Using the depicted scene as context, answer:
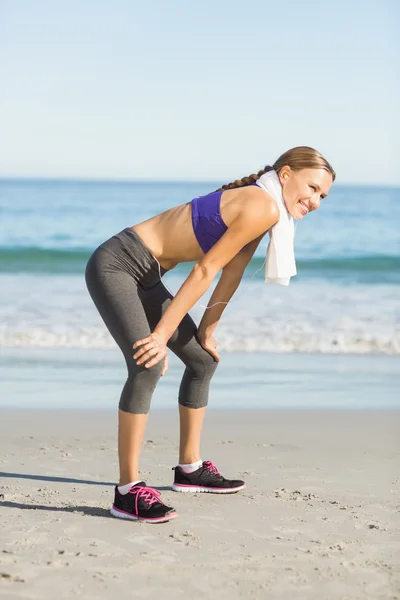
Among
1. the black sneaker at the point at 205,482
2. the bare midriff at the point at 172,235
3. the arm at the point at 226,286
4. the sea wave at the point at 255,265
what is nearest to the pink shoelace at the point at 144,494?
the black sneaker at the point at 205,482

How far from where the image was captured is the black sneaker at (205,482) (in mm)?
4203

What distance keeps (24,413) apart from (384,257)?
17537 mm

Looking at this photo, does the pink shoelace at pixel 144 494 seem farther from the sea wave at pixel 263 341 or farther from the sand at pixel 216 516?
the sea wave at pixel 263 341

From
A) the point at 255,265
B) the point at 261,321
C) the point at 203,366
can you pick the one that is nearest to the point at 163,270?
the point at 203,366

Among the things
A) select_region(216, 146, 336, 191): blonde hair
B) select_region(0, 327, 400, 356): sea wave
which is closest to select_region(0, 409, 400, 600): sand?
select_region(216, 146, 336, 191): blonde hair

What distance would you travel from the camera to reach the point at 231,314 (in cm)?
1105

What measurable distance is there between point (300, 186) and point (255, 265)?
57.1 feet

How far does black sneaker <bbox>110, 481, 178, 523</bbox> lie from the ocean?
1067 mm

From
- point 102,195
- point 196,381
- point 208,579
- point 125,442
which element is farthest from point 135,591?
point 102,195

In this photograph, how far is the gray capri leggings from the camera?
147 inches

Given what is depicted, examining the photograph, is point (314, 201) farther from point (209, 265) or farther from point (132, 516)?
point (132, 516)

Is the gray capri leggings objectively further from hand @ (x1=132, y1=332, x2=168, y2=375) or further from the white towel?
the white towel

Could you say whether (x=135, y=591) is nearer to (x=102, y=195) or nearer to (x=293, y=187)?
(x=293, y=187)

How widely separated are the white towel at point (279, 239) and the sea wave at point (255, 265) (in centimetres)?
1349
